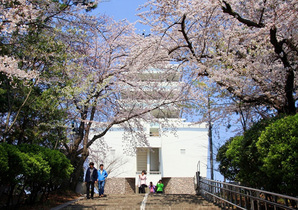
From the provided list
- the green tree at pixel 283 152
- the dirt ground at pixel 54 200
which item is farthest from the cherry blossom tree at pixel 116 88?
the green tree at pixel 283 152

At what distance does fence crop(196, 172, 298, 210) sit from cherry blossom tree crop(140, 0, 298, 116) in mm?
2585

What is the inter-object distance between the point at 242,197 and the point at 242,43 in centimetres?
478

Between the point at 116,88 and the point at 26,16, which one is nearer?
the point at 26,16

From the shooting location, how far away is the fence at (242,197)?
5195 mm

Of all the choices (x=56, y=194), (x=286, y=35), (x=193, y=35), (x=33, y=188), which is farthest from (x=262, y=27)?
(x=56, y=194)

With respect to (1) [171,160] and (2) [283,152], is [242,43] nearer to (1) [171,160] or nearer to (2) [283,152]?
(2) [283,152]

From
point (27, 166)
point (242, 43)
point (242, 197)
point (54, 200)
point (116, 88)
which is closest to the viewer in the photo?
point (27, 166)

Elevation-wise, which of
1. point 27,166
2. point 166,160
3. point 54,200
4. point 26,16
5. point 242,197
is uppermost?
point 26,16

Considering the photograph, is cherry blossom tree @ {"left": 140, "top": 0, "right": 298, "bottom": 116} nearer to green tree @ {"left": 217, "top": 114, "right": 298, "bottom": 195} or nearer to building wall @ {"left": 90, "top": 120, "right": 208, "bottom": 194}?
green tree @ {"left": 217, "top": 114, "right": 298, "bottom": 195}

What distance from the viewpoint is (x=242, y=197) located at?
7254mm

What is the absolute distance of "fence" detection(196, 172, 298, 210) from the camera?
5195 mm

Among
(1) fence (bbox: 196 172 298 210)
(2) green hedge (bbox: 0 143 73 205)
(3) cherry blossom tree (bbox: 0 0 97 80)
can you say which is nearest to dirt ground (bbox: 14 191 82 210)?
(2) green hedge (bbox: 0 143 73 205)

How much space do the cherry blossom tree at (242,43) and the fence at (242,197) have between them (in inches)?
102

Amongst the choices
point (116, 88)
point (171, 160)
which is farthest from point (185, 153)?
point (116, 88)
